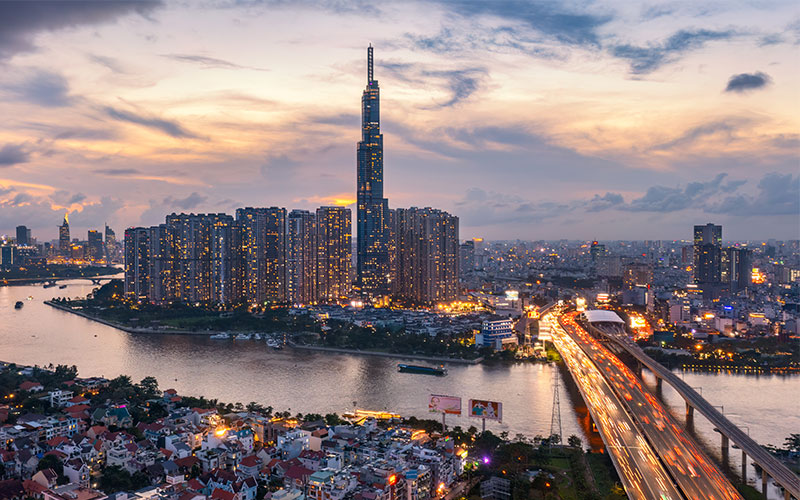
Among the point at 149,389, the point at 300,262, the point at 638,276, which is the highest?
the point at 300,262

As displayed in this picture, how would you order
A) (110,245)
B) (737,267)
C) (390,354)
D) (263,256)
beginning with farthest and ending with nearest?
1. (110,245)
2. (737,267)
3. (263,256)
4. (390,354)

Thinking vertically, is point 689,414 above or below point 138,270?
below

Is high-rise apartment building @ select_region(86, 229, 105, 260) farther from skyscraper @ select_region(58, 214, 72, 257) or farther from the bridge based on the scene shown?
the bridge

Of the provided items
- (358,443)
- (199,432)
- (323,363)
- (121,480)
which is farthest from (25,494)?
(323,363)

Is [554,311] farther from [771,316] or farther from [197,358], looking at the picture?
[197,358]

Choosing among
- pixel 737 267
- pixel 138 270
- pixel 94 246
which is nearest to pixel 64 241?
pixel 94 246

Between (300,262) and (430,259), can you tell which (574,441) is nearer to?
(430,259)

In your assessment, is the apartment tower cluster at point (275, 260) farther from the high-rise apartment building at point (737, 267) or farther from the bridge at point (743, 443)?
the bridge at point (743, 443)

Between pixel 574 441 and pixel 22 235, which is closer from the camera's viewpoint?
pixel 574 441
